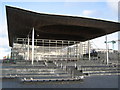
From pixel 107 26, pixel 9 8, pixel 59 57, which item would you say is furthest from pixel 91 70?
pixel 59 57

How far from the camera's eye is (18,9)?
22703 millimetres

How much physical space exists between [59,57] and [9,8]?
61.8 ft

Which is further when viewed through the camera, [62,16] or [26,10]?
[62,16]

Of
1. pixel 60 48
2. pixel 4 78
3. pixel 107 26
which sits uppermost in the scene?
pixel 107 26

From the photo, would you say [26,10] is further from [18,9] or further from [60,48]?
[60,48]

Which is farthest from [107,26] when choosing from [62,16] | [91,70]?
[91,70]

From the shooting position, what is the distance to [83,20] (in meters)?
27.1

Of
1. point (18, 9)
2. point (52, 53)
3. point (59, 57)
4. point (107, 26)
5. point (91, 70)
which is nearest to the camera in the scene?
point (91, 70)

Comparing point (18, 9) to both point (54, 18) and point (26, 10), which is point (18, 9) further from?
point (54, 18)

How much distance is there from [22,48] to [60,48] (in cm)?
987

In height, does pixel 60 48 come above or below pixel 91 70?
above

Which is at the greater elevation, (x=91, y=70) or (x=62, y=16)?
(x=62, y=16)

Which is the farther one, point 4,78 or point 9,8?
point 9,8

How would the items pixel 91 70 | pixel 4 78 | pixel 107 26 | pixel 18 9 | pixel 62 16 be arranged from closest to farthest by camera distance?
pixel 4 78 → pixel 91 70 → pixel 18 9 → pixel 62 16 → pixel 107 26
